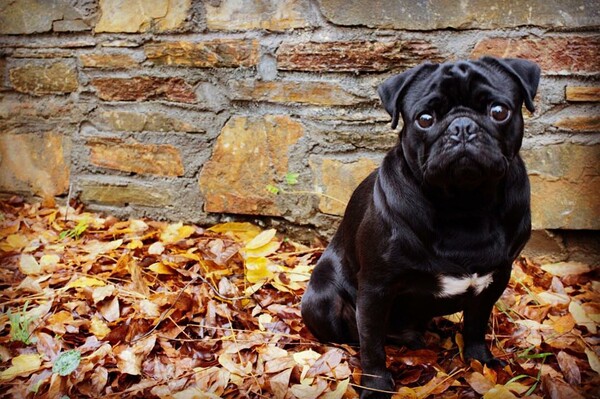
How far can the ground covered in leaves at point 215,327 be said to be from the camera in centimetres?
222

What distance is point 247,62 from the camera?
10.3 ft

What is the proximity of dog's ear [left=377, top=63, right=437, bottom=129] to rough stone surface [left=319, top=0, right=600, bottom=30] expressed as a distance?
86 centimetres

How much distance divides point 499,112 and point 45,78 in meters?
2.67

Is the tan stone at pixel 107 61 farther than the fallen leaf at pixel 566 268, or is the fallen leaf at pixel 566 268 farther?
the tan stone at pixel 107 61

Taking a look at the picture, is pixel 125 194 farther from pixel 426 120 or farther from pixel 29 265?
pixel 426 120

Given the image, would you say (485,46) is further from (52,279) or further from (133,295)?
(52,279)

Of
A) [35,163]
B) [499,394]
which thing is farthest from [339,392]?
[35,163]

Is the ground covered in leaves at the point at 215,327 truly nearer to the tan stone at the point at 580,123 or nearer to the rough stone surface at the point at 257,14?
the tan stone at the point at 580,123

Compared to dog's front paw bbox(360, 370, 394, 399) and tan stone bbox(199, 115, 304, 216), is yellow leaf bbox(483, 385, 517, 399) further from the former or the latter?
tan stone bbox(199, 115, 304, 216)

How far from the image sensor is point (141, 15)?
327 centimetres

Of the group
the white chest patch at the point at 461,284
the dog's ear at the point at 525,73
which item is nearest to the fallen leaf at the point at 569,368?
the white chest patch at the point at 461,284

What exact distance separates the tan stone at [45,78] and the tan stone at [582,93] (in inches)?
102

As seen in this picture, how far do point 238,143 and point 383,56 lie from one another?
892 mm

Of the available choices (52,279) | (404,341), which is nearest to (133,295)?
(52,279)
